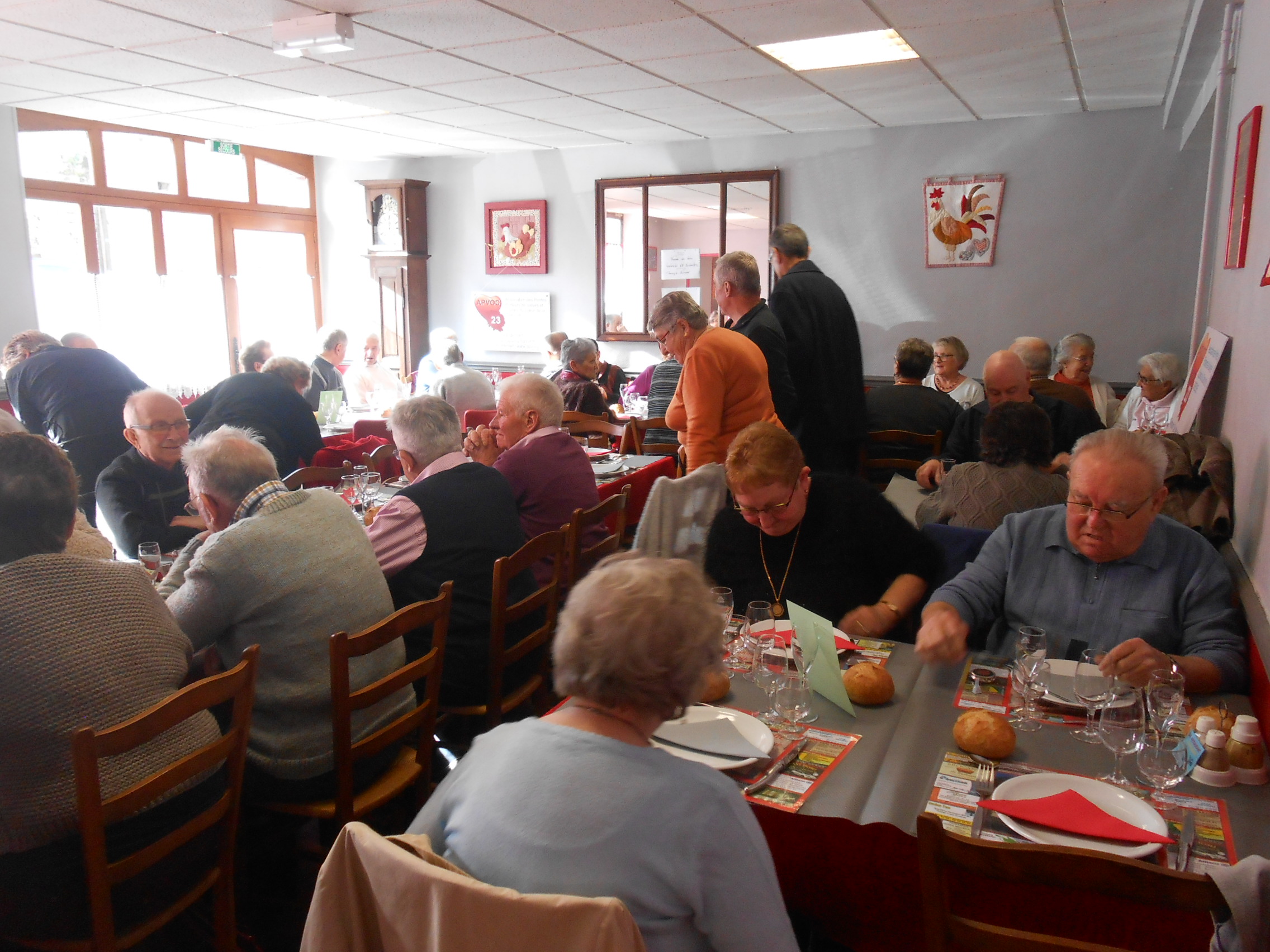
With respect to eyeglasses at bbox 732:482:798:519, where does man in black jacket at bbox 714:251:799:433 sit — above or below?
above

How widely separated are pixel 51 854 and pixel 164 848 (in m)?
0.22

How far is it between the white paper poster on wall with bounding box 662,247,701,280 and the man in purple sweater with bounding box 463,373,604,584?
5.17 meters

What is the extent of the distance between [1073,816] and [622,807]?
829 millimetres

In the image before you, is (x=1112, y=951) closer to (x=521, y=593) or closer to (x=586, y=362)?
(x=521, y=593)

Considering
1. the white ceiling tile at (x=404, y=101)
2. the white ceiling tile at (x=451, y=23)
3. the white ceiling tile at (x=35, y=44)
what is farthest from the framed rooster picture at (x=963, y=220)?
the white ceiling tile at (x=35, y=44)

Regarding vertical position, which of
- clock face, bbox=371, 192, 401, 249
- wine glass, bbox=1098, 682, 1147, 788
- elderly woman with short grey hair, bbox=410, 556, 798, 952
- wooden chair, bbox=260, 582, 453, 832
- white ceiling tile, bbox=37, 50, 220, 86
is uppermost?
white ceiling tile, bbox=37, 50, 220, 86

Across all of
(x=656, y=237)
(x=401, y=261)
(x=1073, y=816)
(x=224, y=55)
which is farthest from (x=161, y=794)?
(x=401, y=261)

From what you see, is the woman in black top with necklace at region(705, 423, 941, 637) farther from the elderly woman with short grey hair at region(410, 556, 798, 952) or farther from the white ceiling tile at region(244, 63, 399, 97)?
the white ceiling tile at region(244, 63, 399, 97)

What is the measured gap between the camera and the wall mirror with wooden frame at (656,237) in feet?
26.9

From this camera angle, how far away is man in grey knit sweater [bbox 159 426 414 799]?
2125 mm

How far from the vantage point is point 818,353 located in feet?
14.4

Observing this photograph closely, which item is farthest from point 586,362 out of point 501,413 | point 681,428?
point 501,413

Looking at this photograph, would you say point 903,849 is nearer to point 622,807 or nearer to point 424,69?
point 622,807

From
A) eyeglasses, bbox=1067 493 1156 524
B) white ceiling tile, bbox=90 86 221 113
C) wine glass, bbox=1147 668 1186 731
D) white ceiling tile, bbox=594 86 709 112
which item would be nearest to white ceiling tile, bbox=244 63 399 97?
white ceiling tile, bbox=90 86 221 113
